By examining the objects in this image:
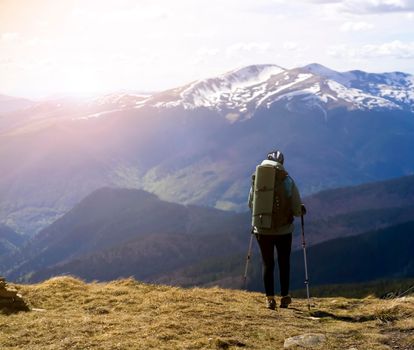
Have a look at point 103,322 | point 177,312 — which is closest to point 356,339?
point 177,312

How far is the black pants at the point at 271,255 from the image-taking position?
1784 cm

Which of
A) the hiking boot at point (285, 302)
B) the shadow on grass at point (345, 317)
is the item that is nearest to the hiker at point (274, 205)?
the hiking boot at point (285, 302)

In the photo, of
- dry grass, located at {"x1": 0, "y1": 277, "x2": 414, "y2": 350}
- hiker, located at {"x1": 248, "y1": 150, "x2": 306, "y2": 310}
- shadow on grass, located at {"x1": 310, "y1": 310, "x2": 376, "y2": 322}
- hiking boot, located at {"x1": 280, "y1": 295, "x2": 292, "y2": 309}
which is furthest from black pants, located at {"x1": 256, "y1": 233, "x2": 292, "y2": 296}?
shadow on grass, located at {"x1": 310, "y1": 310, "x2": 376, "y2": 322}

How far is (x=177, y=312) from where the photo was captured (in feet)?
52.4

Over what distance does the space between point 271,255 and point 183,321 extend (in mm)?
4466

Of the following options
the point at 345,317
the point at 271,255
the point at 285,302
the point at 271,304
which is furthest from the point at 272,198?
the point at 345,317

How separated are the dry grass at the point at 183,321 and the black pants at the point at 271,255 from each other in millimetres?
861

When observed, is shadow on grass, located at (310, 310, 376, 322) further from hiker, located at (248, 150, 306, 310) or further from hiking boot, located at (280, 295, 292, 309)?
hiker, located at (248, 150, 306, 310)

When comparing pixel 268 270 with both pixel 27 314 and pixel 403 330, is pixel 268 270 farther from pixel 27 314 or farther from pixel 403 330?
pixel 27 314

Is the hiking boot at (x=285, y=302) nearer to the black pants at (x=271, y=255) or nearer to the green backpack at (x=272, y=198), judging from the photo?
the black pants at (x=271, y=255)

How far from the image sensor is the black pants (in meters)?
17.8

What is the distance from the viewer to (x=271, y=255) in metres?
18.2

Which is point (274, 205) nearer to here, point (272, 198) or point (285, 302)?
point (272, 198)

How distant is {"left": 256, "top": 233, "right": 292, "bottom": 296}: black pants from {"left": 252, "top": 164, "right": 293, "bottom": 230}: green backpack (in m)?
0.47
